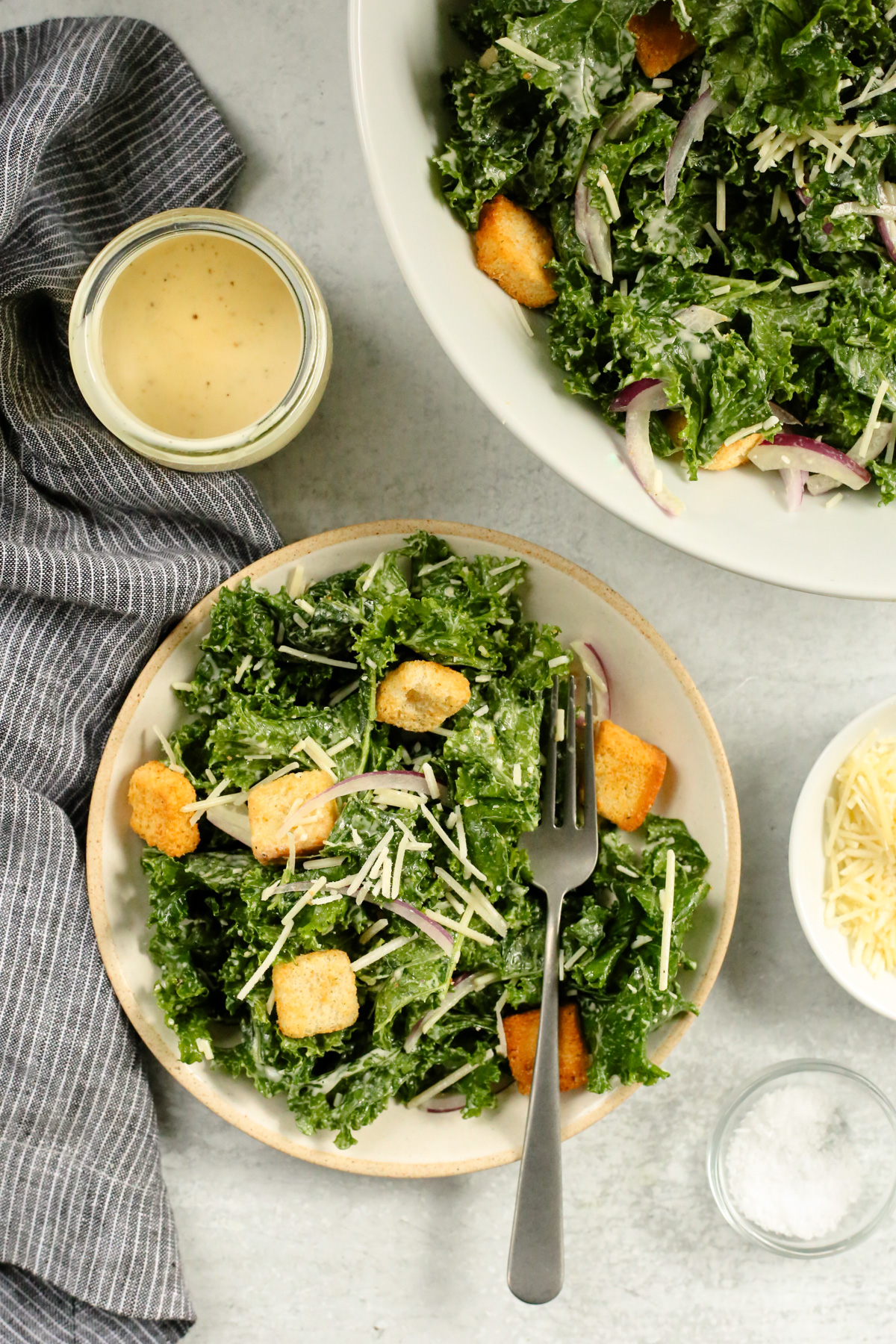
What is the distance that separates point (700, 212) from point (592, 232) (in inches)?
6.5

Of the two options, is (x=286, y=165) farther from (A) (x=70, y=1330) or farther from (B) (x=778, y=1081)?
(A) (x=70, y=1330)

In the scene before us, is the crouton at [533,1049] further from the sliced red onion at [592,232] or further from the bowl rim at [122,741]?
the sliced red onion at [592,232]

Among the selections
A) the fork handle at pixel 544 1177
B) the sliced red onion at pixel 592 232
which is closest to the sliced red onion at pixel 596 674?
the fork handle at pixel 544 1177

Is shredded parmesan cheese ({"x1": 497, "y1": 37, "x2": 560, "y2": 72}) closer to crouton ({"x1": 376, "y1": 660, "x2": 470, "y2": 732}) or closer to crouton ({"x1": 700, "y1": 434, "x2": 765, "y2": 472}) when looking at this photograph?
crouton ({"x1": 700, "y1": 434, "x2": 765, "y2": 472})

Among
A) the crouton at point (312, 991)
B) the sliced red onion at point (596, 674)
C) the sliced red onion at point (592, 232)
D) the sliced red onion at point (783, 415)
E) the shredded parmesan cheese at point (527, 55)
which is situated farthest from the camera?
the sliced red onion at point (596, 674)

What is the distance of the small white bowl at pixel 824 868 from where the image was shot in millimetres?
2193

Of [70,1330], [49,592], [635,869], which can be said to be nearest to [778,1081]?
[635,869]

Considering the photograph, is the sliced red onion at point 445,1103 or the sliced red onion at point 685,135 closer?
the sliced red onion at point 685,135

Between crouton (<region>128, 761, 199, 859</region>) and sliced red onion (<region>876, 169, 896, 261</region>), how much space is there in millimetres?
1454

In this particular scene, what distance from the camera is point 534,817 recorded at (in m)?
2.06

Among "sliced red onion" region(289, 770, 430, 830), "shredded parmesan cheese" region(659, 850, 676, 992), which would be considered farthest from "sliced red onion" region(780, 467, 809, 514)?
"sliced red onion" region(289, 770, 430, 830)

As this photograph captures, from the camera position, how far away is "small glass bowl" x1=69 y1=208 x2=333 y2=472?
6.83ft

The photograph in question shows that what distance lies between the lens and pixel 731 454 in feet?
5.72

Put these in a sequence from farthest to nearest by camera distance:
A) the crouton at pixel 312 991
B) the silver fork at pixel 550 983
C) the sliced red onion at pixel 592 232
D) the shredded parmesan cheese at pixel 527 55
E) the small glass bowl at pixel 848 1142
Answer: the small glass bowl at pixel 848 1142
the silver fork at pixel 550 983
the crouton at pixel 312 991
the sliced red onion at pixel 592 232
the shredded parmesan cheese at pixel 527 55
